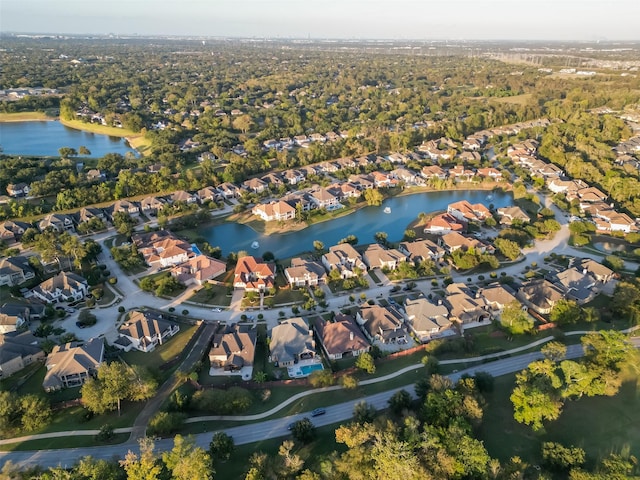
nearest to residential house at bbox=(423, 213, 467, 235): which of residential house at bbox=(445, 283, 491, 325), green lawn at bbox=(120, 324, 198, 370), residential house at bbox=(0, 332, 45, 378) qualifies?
residential house at bbox=(445, 283, 491, 325)

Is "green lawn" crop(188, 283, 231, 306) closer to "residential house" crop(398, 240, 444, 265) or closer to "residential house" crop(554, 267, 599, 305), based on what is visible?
"residential house" crop(398, 240, 444, 265)

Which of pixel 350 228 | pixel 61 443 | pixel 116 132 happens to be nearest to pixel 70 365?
pixel 61 443

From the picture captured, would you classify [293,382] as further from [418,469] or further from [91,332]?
[91,332]

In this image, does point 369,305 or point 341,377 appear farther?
point 369,305

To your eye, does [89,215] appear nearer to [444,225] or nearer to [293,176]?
[293,176]

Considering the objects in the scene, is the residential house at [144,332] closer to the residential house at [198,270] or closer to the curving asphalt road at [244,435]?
the residential house at [198,270]

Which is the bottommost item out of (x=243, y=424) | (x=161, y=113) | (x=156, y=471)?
(x=243, y=424)

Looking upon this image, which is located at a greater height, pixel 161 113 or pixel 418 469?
pixel 161 113

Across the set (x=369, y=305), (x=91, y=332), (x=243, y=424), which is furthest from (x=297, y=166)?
(x=243, y=424)
